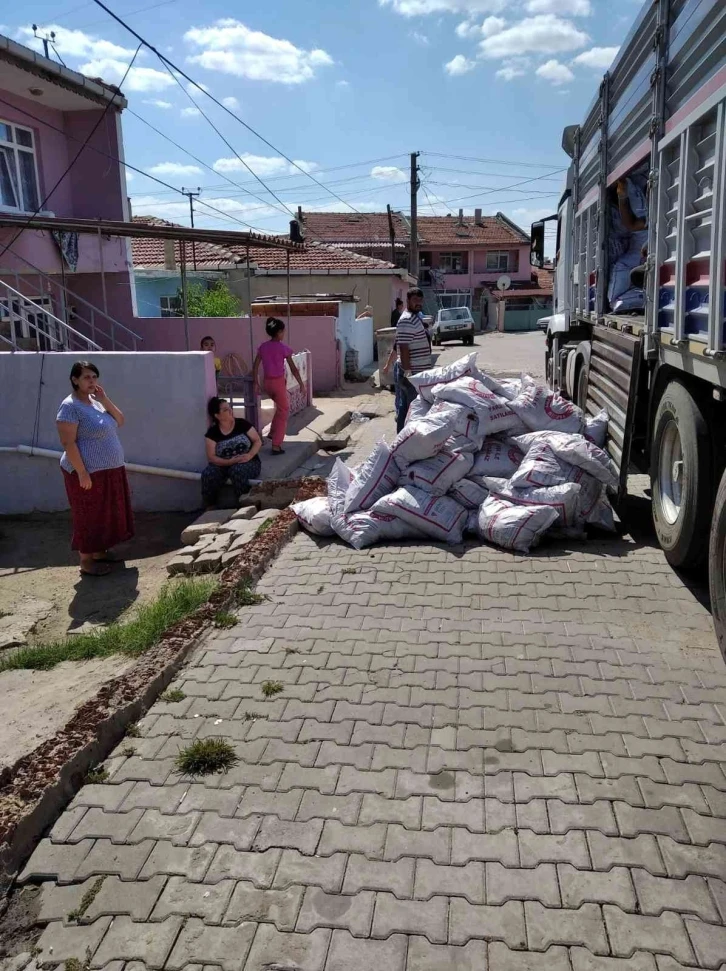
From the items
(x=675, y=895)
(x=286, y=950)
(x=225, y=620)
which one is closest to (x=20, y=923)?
(x=286, y=950)

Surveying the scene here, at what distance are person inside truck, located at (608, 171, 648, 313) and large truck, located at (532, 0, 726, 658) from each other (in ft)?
0.04

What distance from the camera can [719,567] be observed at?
3.75 m

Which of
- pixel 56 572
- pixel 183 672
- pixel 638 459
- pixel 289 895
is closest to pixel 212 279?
pixel 56 572

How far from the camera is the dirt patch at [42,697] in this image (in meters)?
3.65

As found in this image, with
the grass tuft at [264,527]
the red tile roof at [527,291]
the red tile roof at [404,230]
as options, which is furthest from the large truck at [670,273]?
the red tile roof at [527,291]

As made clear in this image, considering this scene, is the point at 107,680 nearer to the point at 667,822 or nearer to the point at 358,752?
the point at 358,752

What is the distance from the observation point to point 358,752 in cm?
323

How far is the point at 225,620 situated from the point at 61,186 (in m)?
12.7

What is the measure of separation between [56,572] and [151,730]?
390cm

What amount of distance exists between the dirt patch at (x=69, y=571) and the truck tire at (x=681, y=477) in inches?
145

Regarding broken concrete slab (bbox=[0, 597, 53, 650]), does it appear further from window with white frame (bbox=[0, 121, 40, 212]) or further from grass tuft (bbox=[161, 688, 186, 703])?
window with white frame (bbox=[0, 121, 40, 212])

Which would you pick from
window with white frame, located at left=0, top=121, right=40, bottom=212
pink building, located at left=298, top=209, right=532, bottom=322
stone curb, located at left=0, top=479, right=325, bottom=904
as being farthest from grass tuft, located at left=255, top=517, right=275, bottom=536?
pink building, located at left=298, top=209, right=532, bottom=322

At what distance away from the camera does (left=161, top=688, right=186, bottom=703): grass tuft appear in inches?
146

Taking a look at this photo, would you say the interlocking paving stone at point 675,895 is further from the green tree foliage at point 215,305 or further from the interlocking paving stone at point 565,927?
the green tree foliage at point 215,305
